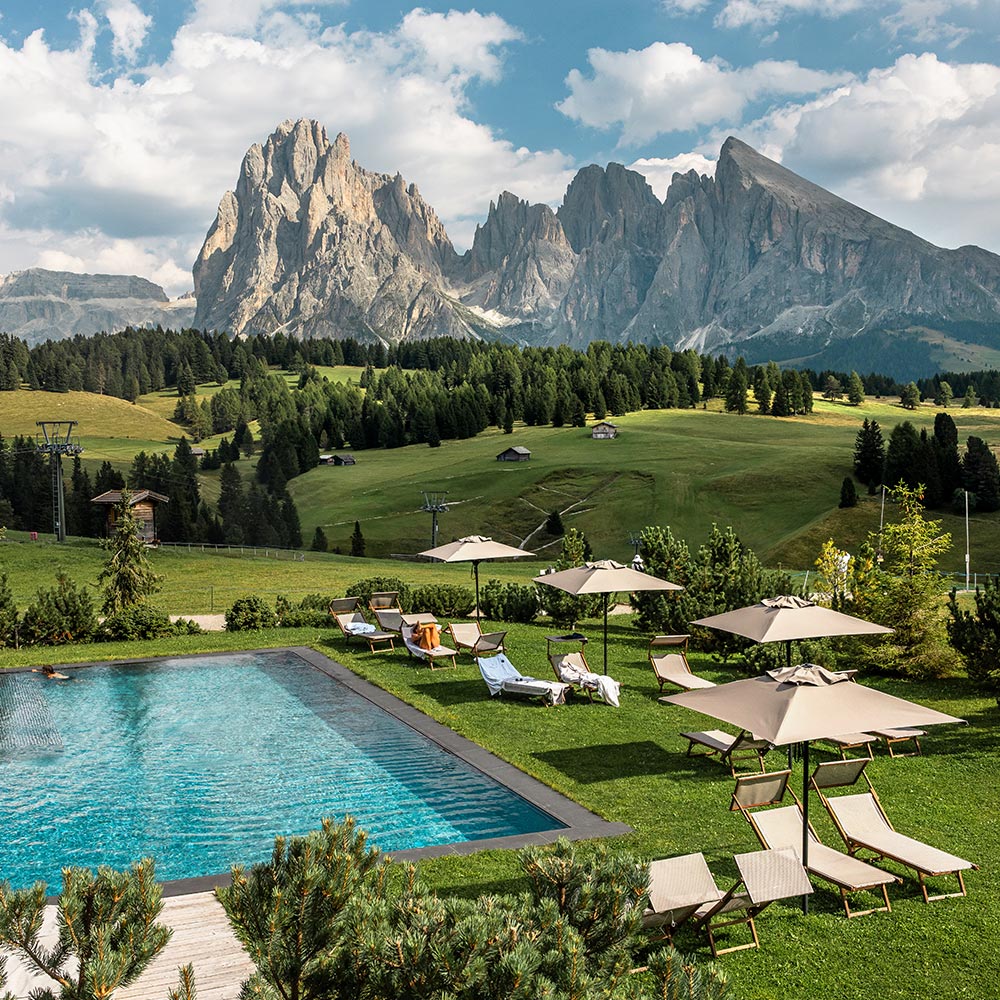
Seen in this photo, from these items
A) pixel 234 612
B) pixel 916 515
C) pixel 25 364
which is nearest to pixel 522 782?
pixel 916 515

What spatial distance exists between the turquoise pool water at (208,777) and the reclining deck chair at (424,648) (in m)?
2.28

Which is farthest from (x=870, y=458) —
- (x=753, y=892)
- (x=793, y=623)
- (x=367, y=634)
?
(x=753, y=892)

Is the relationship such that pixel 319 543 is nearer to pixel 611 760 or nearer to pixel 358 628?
pixel 358 628

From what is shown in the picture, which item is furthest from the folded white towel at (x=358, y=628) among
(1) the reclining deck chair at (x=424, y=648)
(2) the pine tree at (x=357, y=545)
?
(2) the pine tree at (x=357, y=545)

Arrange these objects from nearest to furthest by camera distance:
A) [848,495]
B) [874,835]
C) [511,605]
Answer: [874,835]
[511,605]
[848,495]

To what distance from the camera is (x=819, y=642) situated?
19.0 metres

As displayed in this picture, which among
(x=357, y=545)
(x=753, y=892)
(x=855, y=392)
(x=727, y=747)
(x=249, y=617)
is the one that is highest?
(x=855, y=392)

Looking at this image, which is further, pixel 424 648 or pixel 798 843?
pixel 424 648

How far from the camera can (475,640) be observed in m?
21.8

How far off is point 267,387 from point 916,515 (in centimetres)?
14098

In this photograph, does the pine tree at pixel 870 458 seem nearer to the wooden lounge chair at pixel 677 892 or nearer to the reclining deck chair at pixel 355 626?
the reclining deck chair at pixel 355 626

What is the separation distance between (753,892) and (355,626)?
1731 cm

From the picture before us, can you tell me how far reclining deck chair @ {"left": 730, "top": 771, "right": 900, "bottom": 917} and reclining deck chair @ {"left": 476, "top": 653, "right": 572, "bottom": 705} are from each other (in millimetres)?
7165

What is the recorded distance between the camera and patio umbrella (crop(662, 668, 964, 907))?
823 cm
